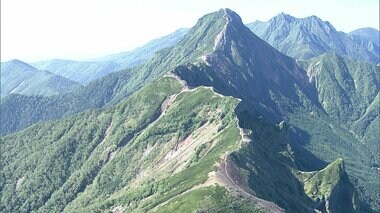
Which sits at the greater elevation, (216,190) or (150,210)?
(216,190)

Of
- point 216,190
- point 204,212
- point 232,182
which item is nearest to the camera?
point 204,212

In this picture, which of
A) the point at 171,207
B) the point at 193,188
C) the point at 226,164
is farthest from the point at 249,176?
the point at 171,207

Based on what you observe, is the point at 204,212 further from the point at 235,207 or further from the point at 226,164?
the point at 226,164

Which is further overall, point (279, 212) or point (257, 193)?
point (257, 193)

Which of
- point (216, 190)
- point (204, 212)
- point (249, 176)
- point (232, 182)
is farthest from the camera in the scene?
point (249, 176)

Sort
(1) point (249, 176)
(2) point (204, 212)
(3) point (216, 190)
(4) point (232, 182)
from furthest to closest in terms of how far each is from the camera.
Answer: (1) point (249, 176) < (4) point (232, 182) < (3) point (216, 190) < (2) point (204, 212)

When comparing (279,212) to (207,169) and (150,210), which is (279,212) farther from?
(150,210)

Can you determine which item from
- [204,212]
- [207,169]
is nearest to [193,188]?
[207,169]

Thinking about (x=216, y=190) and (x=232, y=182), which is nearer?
(x=216, y=190)
